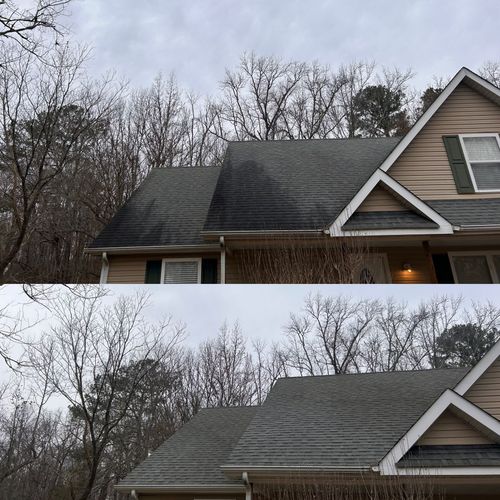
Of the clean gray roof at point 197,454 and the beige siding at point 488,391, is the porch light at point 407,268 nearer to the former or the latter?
the beige siding at point 488,391

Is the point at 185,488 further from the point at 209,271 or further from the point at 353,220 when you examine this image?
the point at 353,220

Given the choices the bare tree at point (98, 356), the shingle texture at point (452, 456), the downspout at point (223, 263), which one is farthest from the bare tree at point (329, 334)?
the shingle texture at point (452, 456)

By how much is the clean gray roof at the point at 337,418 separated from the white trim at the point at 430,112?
4901 mm

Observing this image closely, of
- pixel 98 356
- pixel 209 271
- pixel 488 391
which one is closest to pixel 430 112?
pixel 488 391

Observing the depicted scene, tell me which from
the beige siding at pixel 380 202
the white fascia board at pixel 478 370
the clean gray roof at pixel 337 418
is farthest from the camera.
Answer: the beige siding at pixel 380 202

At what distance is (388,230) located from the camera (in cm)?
791

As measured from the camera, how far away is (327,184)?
10188 millimetres

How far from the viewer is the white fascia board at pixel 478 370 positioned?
7061mm

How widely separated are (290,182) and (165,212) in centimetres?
332

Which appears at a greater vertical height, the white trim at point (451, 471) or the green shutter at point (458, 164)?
the green shutter at point (458, 164)

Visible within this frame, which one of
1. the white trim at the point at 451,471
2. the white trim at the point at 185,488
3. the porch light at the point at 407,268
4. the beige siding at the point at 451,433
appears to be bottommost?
the white trim at the point at 185,488

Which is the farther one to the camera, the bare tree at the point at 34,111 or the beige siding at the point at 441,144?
the beige siding at the point at 441,144

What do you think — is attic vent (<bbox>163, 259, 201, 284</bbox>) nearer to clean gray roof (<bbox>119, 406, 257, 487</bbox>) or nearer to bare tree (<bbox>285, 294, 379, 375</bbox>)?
clean gray roof (<bbox>119, 406, 257, 487</bbox>)

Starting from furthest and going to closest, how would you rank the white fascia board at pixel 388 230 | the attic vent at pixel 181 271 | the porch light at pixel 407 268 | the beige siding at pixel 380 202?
the attic vent at pixel 181 271 < the porch light at pixel 407 268 < the beige siding at pixel 380 202 < the white fascia board at pixel 388 230
